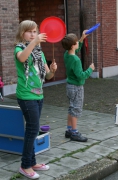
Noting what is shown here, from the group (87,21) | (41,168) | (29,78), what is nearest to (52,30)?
(29,78)

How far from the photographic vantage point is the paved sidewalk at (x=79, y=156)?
452 cm

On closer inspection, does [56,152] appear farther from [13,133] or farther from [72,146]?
[13,133]

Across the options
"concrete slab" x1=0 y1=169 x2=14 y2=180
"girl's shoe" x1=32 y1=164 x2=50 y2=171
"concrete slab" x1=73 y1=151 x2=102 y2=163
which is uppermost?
"girl's shoe" x1=32 y1=164 x2=50 y2=171

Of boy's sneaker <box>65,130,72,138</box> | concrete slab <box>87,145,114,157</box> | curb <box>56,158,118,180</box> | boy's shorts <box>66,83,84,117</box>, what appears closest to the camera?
curb <box>56,158,118,180</box>

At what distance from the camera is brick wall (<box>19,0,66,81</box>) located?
43.9 ft

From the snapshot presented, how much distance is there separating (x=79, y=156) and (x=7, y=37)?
602cm

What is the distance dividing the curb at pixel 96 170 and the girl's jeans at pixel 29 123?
446 mm

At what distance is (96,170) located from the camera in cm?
466

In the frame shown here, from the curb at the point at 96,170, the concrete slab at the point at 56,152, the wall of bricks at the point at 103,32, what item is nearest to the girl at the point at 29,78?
the curb at the point at 96,170

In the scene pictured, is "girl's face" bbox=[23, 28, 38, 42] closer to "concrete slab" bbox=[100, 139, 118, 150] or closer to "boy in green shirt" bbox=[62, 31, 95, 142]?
"boy in green shirt" bbox=[62, 31, 95, 142]

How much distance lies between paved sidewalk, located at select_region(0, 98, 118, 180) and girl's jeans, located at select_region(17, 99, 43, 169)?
9.2 inches

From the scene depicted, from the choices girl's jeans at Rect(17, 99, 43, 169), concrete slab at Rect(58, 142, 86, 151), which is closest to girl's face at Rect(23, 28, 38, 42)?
girl's jeans at Rect(17, 99, 43, 169)

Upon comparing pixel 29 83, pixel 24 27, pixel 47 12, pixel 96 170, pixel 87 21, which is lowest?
pixel 96 170

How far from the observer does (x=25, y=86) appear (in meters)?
4.20
